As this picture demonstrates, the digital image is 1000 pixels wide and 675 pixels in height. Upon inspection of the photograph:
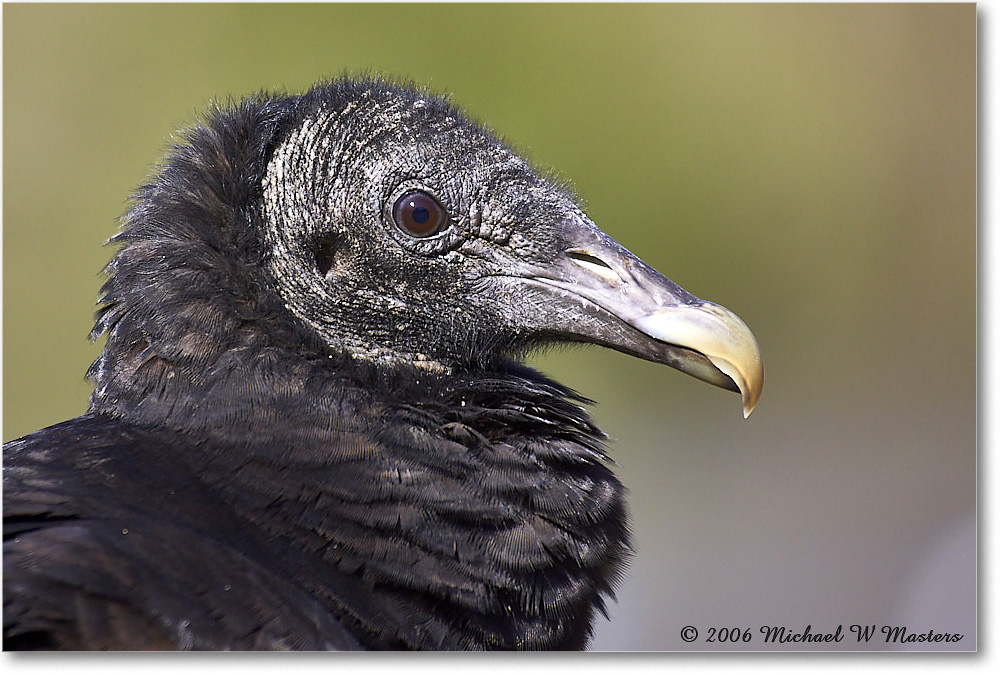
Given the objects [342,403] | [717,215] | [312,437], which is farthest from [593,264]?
[717,215]

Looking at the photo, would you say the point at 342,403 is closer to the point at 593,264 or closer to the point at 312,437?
the point at 312,437

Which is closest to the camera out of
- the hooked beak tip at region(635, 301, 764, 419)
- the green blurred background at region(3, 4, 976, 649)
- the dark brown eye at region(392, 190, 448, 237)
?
the hooked beak tip at region(635, 301, 764, 419)

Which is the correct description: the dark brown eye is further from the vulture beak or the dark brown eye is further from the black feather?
the vulture beak

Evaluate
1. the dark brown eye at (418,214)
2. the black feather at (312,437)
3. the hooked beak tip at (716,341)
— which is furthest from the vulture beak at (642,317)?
the dark brown eye at (418,214)

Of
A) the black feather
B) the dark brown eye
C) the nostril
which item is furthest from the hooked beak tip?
the dark brown eye

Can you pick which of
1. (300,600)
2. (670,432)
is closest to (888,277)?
(670,432)

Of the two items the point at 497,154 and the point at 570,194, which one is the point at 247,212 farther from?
the point at 570,194

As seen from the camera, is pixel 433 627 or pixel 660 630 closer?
pixel 433 627

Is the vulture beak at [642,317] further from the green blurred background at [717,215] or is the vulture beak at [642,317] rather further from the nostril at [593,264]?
the green blurred background at [717,215]
